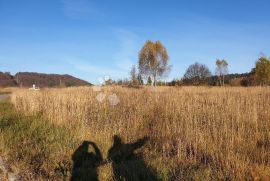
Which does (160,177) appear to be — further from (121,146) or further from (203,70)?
(203,70)

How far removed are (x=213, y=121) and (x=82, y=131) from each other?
9.19 ft

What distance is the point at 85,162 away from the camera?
18.7 feet

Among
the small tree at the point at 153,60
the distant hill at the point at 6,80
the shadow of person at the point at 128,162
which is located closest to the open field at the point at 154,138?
the shadow of person at the point at 128,162

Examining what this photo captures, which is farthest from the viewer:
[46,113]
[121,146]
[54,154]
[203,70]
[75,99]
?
[203,70]

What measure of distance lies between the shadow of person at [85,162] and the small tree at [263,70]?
113 feet

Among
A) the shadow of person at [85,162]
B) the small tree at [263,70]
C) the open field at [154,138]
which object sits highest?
the small tree at [263,70]

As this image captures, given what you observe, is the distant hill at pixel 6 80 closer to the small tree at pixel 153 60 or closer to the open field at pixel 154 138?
the small tree at pixel 153 60

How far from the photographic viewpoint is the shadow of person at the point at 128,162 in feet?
15.6

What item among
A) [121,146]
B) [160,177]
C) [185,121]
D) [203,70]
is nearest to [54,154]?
[121,146]

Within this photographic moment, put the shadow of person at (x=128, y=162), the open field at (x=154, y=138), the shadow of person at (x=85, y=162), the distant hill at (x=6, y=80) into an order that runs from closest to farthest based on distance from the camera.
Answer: the shadow of person at (x=128, y=162), the open field at (x=154, y=138), the shadow of person at (x=85, y=162), the distant hill at (x=6, y=80)

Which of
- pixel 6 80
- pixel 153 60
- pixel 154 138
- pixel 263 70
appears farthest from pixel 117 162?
pixel 6 80

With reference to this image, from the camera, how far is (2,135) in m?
7.09

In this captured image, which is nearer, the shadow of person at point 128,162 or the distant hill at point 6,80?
the shadow of person at point 128,162

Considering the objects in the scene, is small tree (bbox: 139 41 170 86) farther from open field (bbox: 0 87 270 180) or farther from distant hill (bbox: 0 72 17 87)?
open field (bbox: 0 87 270 180)
